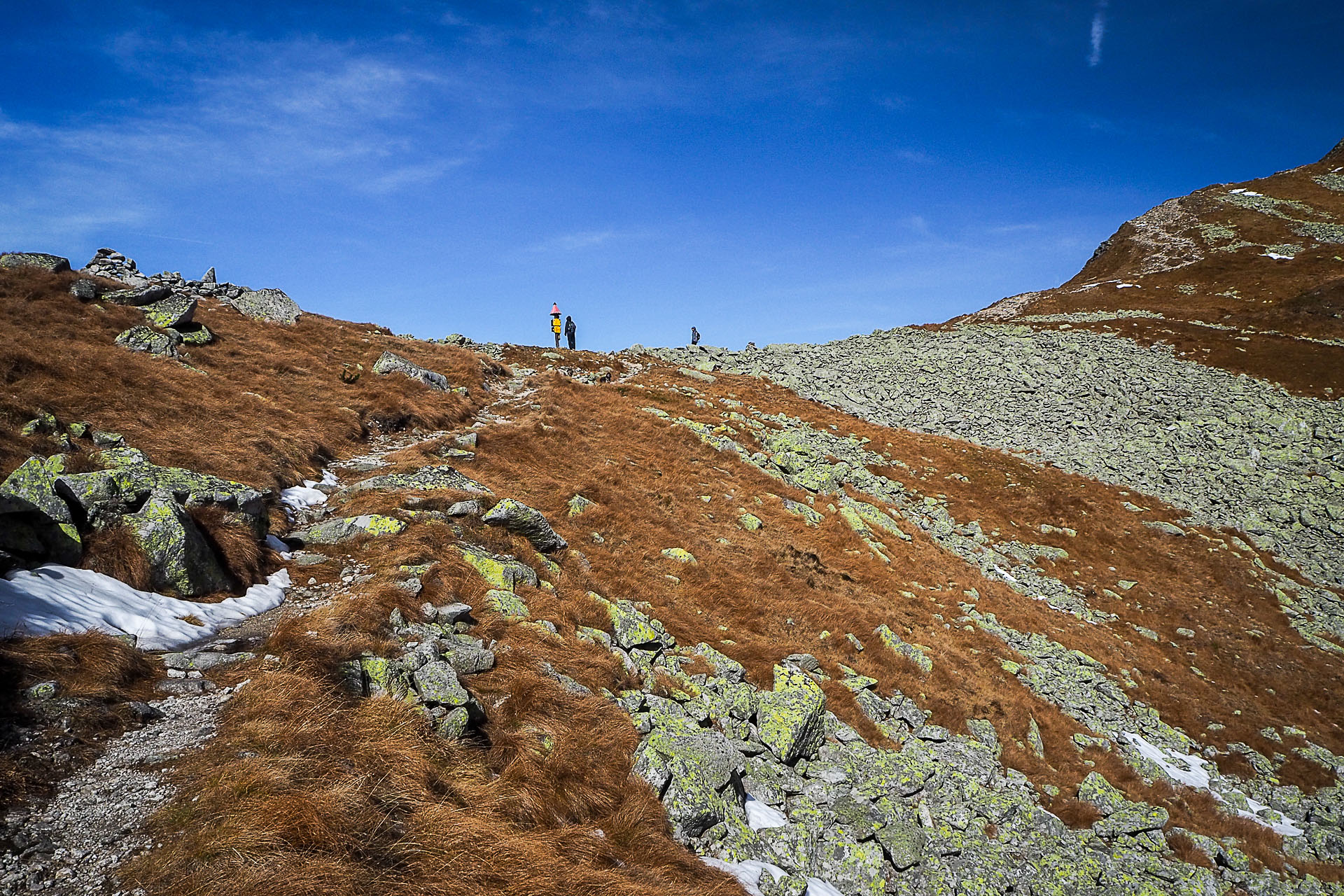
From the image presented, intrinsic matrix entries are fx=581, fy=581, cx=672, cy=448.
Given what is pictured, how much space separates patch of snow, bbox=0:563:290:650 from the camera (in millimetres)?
7078

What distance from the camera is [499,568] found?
39.0 feet

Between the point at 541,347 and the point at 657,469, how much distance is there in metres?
27.9

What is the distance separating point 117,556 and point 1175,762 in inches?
1081

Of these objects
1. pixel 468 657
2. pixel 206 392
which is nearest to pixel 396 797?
pixel 468 657

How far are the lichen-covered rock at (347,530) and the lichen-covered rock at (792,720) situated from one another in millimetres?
8581

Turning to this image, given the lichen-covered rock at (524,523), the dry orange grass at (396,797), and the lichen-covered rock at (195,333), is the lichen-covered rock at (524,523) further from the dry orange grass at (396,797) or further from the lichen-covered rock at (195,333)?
the lichen-covered rock at (195,333)

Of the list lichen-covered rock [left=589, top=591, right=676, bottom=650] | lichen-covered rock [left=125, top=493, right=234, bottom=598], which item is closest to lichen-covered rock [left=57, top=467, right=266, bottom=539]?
lichen-covered rock [left=125, top=493, right=234, bottom=598]

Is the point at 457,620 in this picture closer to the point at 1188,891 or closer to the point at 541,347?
the point at 1188,891

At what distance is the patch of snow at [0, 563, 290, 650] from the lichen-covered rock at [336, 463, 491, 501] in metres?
5.92

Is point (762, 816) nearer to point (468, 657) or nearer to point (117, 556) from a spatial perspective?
point (468, 657)

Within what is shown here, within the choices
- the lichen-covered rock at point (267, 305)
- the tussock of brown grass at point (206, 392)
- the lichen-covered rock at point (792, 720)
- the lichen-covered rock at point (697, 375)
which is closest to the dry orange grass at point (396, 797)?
the lichen-covered rock at point (792, 720)

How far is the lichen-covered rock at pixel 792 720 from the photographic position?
35.7 ft

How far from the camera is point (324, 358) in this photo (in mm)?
26844

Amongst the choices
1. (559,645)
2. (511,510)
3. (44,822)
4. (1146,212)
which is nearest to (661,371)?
(511,510)
